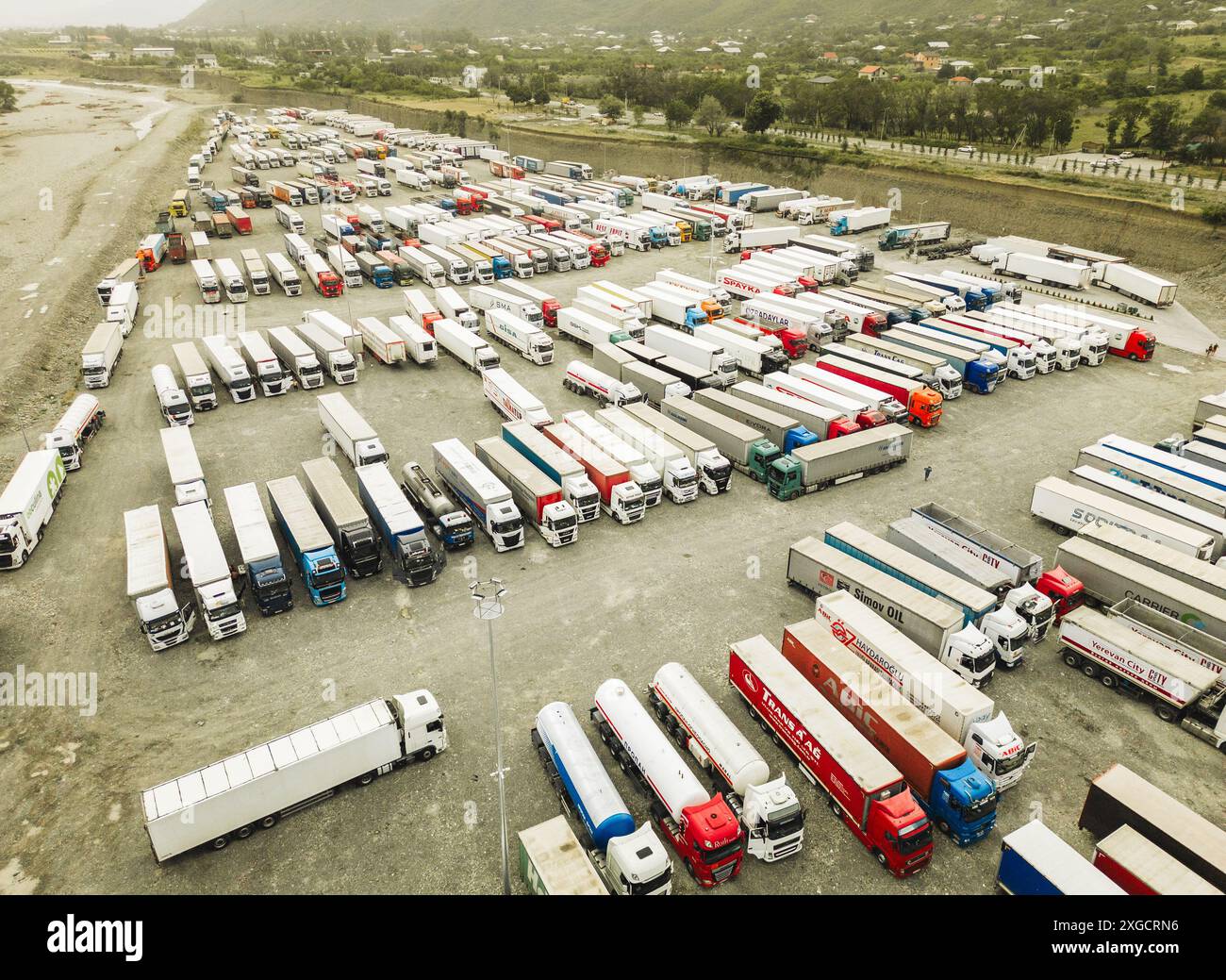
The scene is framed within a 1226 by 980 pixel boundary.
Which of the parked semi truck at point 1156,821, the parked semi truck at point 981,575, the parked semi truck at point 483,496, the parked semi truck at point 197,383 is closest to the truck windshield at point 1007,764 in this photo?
the parked semi truck at point 1156,821

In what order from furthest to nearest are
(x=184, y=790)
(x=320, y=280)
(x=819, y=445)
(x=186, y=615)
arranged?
(x=320, y=280) → (x=819, y=445) → (x=186, y=615) → (x=184, y=790)

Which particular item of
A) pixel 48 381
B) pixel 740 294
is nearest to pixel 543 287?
pixel 740 294

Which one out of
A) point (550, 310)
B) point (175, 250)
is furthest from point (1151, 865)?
point (175, 250)

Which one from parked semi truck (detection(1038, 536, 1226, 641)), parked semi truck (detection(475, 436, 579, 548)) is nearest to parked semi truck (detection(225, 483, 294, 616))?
parked semi truck (detection(475, 436, 579, 548))

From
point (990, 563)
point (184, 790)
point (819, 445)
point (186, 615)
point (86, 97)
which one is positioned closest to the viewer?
point (184, 790)

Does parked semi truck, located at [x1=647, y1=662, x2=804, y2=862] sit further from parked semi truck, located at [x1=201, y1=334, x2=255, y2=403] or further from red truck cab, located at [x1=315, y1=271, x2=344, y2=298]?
red truck cab, located at [x1=315, y1=271, x2=344, y2=298]

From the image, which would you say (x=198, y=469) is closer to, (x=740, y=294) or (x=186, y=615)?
(x=186, y=615)
